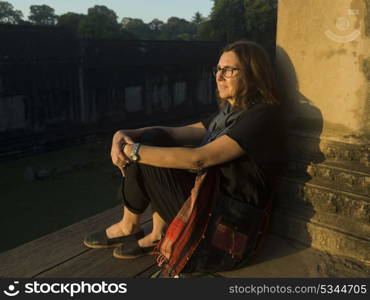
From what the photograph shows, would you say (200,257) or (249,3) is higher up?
(249,3)

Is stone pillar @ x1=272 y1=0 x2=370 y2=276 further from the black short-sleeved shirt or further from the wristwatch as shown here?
the wristwatch

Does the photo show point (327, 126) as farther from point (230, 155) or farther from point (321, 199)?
point (230, 155)

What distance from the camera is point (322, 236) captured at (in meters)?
1.96

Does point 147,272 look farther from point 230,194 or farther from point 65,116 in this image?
point 65,116

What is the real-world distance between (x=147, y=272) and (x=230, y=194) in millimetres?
576

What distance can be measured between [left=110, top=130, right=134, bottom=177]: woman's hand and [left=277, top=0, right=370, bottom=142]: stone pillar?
89cm

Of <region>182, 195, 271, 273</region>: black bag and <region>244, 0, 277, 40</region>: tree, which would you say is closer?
<region>182, 195, 271, 273</region>: black bag

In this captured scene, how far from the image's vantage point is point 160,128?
2.21 m

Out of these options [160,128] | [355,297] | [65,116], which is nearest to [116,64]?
[65,116]

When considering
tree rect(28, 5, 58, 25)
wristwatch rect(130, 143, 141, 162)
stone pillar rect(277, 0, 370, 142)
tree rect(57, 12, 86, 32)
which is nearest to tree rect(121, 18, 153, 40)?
tree rect(28, 5, 58, 25)

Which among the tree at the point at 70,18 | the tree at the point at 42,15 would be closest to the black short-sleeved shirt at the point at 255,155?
the tree at the point at 70,18

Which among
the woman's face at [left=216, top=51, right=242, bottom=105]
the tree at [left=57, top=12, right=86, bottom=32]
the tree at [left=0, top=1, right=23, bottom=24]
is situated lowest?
the woman's face at [left=216, top=51, right=242, bottom=105]

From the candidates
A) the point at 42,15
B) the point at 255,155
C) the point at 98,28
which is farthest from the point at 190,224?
the point at 42,15

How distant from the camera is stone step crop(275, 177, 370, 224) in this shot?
6.10ft
